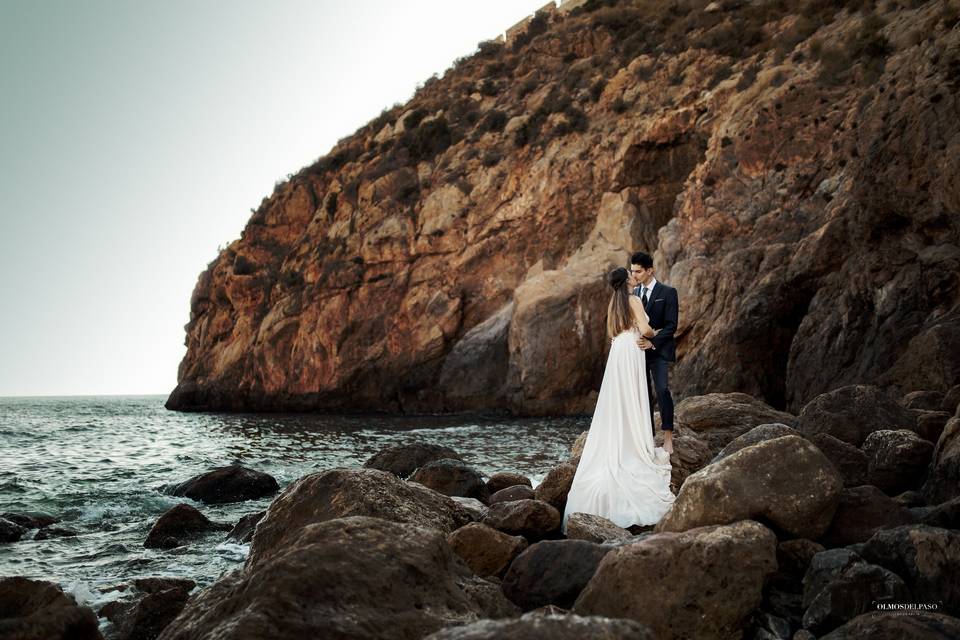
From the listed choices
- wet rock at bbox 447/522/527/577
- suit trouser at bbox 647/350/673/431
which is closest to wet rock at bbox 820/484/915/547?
suit trouser at bbox 647/350/673/431

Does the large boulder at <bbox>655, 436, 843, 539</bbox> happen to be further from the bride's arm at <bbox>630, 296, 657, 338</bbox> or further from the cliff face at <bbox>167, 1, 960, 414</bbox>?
the cliff face at <bbox>167, 1, 960, 414</bbox>

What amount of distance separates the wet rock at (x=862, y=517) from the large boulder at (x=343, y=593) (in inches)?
112

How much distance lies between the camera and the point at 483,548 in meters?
5.04

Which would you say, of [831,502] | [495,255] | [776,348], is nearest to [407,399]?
[495,255]

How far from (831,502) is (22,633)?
538 centimetres

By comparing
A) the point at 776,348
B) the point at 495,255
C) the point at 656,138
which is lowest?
the point at 776,348

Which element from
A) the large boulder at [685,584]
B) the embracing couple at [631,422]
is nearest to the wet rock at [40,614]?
the large boulder at [685,584]

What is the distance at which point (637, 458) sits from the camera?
260 inches

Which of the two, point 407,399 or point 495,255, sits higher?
point 495,255

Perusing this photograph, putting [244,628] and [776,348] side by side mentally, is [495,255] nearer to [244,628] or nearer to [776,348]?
[776,348]

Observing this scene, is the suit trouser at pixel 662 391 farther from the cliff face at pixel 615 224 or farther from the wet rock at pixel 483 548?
the cliff face at pixel 615 224

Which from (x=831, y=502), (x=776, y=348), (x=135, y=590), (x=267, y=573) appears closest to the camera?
(x=267, y=573)

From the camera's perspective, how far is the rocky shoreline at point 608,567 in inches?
119

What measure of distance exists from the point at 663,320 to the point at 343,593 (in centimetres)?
515
